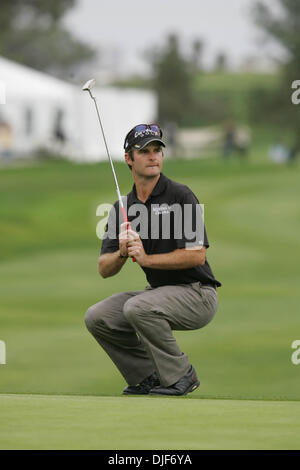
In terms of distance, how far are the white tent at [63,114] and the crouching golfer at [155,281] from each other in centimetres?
3064

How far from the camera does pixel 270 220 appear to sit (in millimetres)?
25109

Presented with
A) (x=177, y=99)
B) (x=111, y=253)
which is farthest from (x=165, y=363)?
(x=177, y=99)

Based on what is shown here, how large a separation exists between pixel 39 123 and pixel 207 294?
42283 mm

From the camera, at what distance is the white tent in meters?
39.5

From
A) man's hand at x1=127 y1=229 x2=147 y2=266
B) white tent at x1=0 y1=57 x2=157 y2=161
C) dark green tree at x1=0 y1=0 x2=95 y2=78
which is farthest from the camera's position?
dark green tree at x1=0 y1=0 x2=95 y2=78

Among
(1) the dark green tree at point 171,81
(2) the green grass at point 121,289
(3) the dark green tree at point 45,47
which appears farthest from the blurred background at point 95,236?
(3) the dark green tree at point 45,47

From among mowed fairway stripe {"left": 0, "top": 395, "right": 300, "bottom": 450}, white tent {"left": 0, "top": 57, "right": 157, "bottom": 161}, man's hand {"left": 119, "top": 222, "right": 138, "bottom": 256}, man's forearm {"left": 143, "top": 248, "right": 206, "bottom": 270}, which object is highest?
white tent {"left": 0, "top": 57, "right": 157, "bottom": 161}

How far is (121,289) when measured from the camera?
1695cm

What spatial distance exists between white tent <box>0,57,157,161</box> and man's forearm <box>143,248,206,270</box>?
31.0 metres

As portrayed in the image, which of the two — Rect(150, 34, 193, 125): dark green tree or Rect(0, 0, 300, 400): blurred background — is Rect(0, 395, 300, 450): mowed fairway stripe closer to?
Rect(0, 0, 300, 400): blurred background

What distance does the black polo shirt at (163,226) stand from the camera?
667 centimetres

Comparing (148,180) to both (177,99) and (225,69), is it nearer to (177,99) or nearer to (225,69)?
(177,99)

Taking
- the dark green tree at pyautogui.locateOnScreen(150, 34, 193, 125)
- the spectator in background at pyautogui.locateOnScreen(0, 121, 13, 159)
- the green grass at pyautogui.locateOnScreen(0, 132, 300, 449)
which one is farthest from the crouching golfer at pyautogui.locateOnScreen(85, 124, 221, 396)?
the dark green tree at pyautogui.locateOnScreen(150, 34, 193, 125)

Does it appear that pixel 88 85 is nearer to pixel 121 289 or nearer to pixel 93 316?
Answer: pixel 93 316
